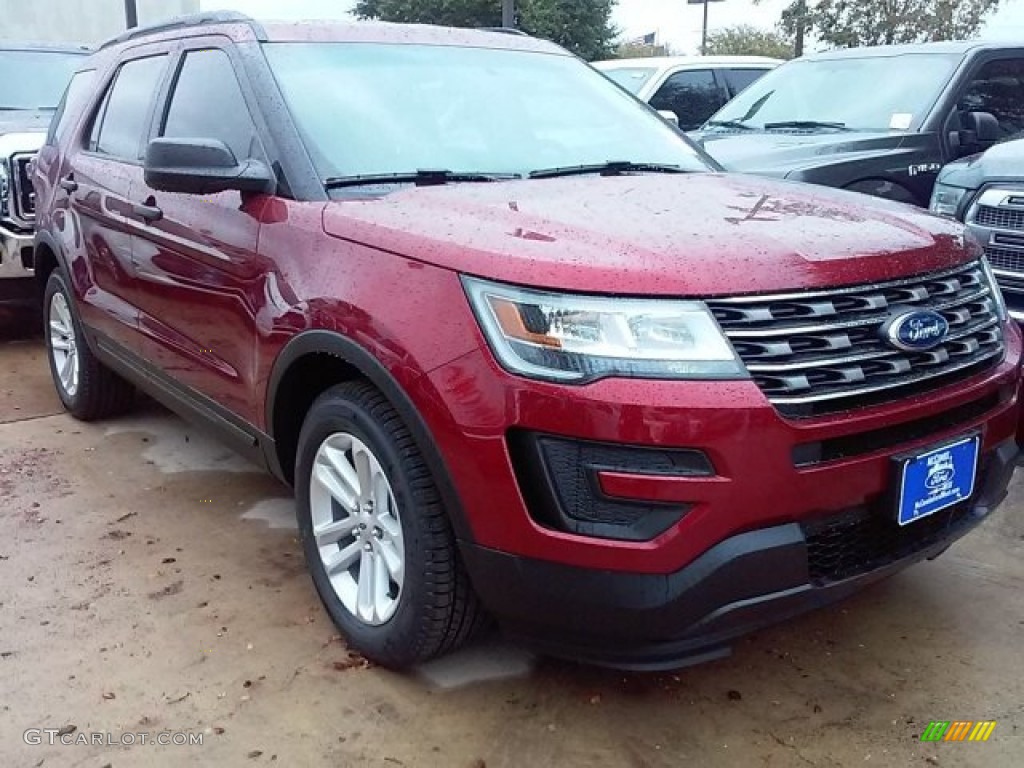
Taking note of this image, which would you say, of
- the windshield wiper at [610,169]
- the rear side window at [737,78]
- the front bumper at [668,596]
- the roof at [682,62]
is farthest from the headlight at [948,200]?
the rear side window at [737,78]

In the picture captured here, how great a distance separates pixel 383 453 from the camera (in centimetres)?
254

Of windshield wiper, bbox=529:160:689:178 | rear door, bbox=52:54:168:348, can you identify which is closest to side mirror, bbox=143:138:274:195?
windshield wiper, bbox=529:160:689:178

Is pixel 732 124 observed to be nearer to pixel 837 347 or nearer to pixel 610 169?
pixel 610 169

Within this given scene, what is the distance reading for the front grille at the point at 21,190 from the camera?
240 inches

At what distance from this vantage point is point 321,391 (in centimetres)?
299

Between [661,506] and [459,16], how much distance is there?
29626 millimetres

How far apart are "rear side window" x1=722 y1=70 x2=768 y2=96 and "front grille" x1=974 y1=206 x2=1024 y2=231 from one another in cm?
574

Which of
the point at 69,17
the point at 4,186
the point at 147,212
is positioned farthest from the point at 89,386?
the point at 69,17

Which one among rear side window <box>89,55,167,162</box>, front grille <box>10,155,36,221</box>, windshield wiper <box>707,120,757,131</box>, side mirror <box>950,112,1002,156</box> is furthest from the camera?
windshield wiper <box>707,120,757,131</box>

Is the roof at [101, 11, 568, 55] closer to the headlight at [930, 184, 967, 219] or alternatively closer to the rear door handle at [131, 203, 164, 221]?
the rear door handle at [131, 203, 164, 221]

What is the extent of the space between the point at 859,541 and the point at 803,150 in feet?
12.7

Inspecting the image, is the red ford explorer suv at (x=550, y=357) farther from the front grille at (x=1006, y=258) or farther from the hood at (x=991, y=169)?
the hood at (x=991, y=169)

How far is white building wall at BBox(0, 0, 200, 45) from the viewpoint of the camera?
25.9 m

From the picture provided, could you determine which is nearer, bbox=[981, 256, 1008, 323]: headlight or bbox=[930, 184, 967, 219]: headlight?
bbox=[981, 256, 1008, 323]: headlight
